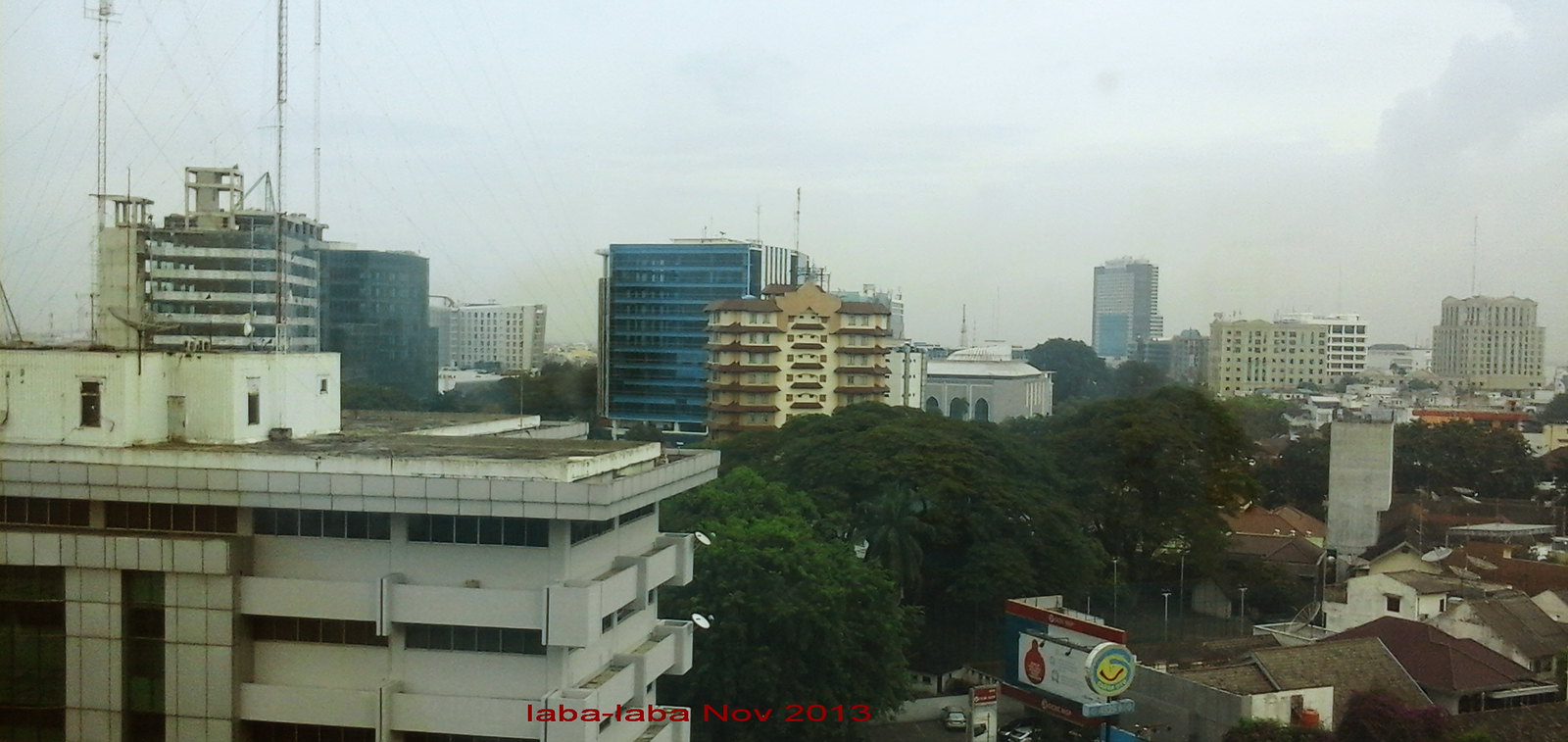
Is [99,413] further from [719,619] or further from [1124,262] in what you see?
[1124,262]

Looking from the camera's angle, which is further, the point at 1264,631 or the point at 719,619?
the point at 1264,631

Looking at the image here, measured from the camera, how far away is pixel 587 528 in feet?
10.4

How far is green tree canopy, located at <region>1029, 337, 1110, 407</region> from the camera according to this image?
1359cm

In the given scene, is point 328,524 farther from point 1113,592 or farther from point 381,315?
point 381,315

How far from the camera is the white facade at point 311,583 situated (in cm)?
296

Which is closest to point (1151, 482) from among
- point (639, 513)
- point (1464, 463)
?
point (1464, 463)

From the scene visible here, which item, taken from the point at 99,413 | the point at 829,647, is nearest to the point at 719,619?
the point at 829,647

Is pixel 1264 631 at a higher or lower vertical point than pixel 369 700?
lower

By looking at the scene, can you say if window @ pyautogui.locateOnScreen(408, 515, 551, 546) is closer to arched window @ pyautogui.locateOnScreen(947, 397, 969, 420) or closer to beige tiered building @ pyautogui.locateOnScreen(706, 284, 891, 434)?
beige tiered building @ pyautogui.locateOnScreen(706, 284, 891, 434)

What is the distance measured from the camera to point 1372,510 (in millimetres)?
9531

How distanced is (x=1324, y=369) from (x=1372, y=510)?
437 centimetres

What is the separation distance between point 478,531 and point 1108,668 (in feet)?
9.60

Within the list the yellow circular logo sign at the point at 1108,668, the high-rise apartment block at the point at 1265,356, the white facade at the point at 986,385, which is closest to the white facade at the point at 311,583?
the yellow circular logo sign at the point at 1108,668

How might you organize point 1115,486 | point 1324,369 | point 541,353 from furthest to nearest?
point 1324,369
point 541,353
point 1115,486
